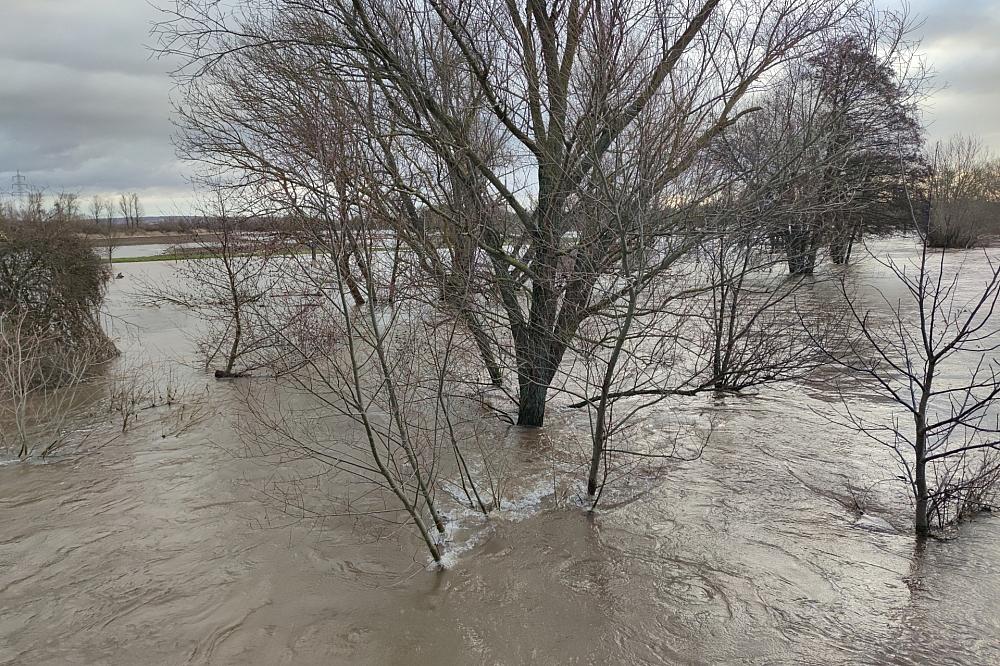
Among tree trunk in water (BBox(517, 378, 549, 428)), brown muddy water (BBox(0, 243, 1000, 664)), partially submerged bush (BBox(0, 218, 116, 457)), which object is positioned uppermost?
partially submerged bush (BBox(0, 218, 116, 457))

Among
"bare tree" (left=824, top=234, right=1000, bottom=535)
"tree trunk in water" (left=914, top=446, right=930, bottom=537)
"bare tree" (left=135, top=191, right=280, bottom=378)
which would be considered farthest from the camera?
"bare tree" (left=135, top=191, right=280, bottom=378)

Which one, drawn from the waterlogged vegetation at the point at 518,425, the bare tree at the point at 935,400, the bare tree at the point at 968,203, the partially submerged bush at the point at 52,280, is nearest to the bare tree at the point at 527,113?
the waterlogged vegetation at the point at 518,425

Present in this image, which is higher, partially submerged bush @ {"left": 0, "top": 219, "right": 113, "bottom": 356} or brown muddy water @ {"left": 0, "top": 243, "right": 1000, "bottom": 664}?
partially submerged bush @ {"left": 0, "top": 219, "right": 113, "bottom": 356}

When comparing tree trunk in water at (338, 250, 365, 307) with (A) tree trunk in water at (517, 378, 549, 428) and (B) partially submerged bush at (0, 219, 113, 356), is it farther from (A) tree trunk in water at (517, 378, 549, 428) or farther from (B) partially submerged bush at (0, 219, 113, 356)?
(B) partially submerged bush at (0, 219, 113, 356)

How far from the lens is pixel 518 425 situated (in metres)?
9.63

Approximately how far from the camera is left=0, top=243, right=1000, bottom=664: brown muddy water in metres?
4.72

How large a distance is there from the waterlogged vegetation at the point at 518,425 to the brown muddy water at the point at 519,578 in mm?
33

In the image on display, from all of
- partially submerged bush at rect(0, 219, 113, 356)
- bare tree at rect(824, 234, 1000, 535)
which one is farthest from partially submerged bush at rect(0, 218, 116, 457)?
bare tree at rect(824, 234, 1000, 535)

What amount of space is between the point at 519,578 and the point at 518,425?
13.5ft

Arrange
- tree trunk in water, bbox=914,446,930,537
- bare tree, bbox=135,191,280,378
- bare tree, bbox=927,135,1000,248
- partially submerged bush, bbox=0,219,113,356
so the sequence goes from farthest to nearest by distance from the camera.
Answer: bare tree, bbox=927,135,1000,248, bare tree, bbox=135,191,280,378, partially submerged bush, bbox=0,219,113,356, tree trunk in water, bbox=914,446,930,537

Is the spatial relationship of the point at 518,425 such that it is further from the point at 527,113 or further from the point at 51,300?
the point at 51,300

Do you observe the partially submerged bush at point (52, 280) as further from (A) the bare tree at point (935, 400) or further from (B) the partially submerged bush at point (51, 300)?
(A) the bare tree at point (935, 400)

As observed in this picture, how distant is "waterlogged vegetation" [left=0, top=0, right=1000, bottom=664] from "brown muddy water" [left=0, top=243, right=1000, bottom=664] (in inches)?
1.3

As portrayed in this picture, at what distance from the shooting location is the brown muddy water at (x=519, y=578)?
15.5ft
